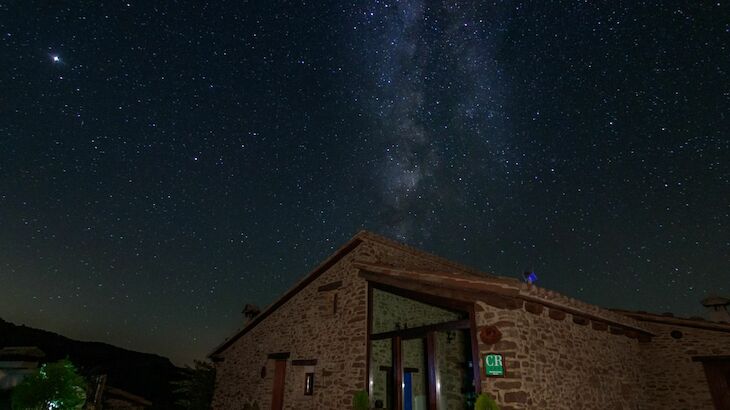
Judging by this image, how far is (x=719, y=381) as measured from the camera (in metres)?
10.5

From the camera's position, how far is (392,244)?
12.1 m

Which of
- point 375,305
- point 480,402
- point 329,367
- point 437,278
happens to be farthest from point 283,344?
point 480,402

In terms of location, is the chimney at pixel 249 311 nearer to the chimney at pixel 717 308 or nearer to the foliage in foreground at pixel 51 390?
the foliage in foreground at pixel 51 390

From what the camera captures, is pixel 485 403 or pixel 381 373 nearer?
pixel 485 403

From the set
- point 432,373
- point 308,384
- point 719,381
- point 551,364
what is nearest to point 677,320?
point 719,381

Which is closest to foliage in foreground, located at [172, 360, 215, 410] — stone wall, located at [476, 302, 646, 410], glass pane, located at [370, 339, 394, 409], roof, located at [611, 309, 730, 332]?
glass pane, located at [370, 339, 394, 409]

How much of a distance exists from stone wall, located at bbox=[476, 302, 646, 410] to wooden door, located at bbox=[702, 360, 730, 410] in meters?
2.58

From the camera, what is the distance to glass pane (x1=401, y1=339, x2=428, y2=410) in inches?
489

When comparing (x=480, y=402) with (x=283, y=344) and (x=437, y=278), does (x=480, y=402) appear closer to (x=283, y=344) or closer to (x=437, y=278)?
(x=437, y=278)

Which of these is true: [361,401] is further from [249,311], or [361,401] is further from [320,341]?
[249,311]

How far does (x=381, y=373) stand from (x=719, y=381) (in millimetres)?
9091

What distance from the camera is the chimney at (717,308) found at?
12438mm

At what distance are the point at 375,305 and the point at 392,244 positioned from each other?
199 centimetres

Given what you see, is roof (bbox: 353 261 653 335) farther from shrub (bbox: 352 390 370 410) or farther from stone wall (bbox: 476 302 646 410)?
shrub (bbox: 352 390 370 410)
